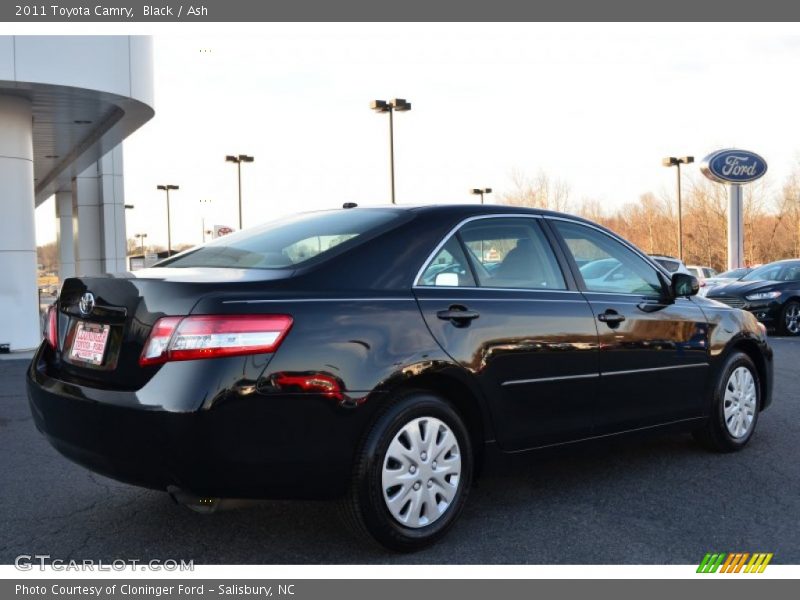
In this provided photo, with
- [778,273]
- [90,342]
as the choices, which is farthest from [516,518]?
[778,273]

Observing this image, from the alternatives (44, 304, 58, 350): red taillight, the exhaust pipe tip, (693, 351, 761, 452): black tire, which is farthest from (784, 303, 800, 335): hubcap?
the exhaust pipe tip

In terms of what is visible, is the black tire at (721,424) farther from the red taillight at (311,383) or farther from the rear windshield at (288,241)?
the red taillight at (311,383)

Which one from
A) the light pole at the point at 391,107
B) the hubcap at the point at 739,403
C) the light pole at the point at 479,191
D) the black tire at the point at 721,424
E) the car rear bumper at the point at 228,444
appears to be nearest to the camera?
the car rear bumper at the point at 228,444

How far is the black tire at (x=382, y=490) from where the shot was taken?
386 cm

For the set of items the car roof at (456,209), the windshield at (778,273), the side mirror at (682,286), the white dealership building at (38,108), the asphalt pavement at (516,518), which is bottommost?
the asphalt pavement at (516,518)

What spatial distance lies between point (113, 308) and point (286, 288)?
754mm

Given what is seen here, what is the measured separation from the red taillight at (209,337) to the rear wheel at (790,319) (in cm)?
1432

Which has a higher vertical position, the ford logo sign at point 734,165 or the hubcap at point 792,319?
the ford logo sign at point 734,165

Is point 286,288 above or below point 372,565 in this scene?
above

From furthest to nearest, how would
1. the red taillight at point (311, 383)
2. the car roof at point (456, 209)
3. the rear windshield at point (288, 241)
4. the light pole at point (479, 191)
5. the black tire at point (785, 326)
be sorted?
1. the light pole at point (479, 191)
2. the black tire at point (785, 326)
3. the car roof at point (456, 209)
4. the rear windshield at point (288, 241)
5. the red taillight at point (311, 383)

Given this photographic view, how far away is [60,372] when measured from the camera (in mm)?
4164

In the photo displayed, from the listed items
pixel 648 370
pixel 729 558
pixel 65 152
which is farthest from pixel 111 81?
pixel 729 558

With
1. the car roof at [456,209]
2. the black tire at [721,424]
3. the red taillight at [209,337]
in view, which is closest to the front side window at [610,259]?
the car roof at [456,209]
